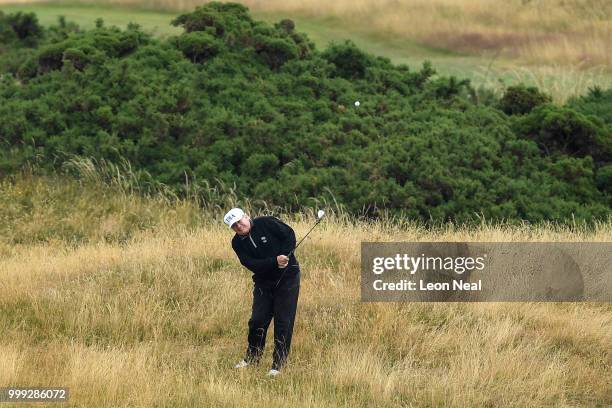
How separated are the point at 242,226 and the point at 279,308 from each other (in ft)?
2.91

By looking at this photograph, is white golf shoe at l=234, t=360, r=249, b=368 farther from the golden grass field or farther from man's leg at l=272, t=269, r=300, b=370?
man's leg at l=272, t=269, r=300, b=370

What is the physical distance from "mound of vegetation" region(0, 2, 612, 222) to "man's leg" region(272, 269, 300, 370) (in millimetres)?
6703

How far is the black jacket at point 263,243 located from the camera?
27.2 ft

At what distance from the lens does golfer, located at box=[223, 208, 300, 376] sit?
8.24 metres

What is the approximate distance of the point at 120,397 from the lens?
7.86m

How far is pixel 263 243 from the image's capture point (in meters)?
8.29

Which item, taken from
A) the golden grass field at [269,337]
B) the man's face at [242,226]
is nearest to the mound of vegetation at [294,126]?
the golden grass field at [269,337]

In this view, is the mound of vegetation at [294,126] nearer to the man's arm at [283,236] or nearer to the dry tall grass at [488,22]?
the man's arm at [283,236]

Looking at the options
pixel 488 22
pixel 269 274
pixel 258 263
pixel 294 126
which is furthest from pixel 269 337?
pixel 488 22

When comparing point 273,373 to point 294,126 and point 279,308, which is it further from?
point 294,126

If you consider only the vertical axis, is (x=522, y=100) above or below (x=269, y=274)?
above

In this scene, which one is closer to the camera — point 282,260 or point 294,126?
point 282,260

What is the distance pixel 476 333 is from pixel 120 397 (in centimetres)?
377

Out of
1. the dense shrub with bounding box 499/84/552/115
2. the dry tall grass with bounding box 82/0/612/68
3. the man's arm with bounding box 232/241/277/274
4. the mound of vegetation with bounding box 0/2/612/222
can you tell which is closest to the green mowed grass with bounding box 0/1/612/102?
the dry tall grass with bounding box 82/0/612/68
